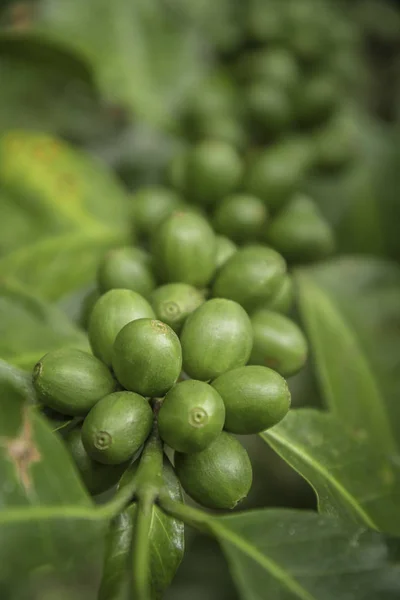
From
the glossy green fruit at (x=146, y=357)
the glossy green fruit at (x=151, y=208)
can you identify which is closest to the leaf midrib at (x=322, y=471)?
the glossy green fruit at (x=146, y=357)

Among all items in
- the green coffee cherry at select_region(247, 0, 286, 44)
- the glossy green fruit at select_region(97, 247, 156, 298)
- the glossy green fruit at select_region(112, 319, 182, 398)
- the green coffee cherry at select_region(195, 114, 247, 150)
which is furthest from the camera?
the green coffee cherry at select_region(247, 0, 286, 44)

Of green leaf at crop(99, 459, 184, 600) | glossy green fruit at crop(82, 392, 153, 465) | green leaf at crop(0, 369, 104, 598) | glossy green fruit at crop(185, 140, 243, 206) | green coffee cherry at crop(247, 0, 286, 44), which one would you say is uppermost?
green coffee cherry at crop(247, 0, 286, 44)

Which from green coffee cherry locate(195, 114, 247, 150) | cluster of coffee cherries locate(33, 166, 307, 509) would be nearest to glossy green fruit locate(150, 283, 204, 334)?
cluster of coffee cherries locate(33, 166, 307, 509)

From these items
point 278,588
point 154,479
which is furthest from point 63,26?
point 278,588

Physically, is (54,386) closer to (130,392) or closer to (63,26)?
(130,392)

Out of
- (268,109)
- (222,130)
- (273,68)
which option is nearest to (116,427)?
(222,130)

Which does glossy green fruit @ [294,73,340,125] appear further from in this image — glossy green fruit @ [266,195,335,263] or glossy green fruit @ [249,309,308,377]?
glossy green fruit @ [249,309,308,377]

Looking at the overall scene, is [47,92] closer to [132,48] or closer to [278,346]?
[132,48]
